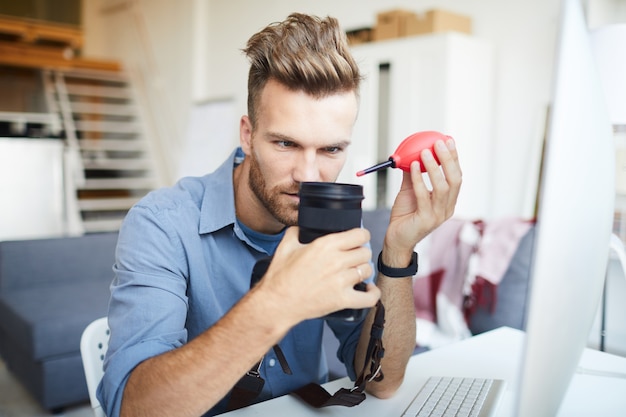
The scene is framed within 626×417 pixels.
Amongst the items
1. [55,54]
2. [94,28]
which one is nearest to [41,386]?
[55,54]

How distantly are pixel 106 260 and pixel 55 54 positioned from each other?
4411 millimetres

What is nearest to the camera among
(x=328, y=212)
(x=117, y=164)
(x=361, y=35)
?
(x=328, y=212)

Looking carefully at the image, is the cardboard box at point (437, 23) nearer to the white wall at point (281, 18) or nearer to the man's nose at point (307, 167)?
the white wall at point (281, 18)

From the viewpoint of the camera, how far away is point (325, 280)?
0.71 meters

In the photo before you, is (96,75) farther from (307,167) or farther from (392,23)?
(307,167)

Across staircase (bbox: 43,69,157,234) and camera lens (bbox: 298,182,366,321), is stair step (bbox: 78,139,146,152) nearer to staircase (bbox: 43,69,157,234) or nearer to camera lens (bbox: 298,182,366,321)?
staircase (bbox: 43,69,157,234)

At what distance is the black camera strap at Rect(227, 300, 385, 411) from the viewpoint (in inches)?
37.8

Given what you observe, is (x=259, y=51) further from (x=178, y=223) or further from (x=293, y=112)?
(x=178, y=223)

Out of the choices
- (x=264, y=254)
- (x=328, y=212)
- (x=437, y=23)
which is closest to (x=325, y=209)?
(x=328, y=212)

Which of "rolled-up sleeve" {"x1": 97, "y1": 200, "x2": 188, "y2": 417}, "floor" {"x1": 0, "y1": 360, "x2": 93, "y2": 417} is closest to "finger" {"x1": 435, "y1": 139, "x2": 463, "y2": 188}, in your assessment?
"rolled-up sleeve" {"x1": 97, "y1": 200, "x2": 188, "y2": 417}

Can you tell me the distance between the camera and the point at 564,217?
0.52m

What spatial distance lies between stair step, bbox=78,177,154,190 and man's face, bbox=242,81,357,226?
5465 millimetres

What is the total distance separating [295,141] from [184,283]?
32 centimetres

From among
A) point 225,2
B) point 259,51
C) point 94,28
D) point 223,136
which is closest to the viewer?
point 259,51
